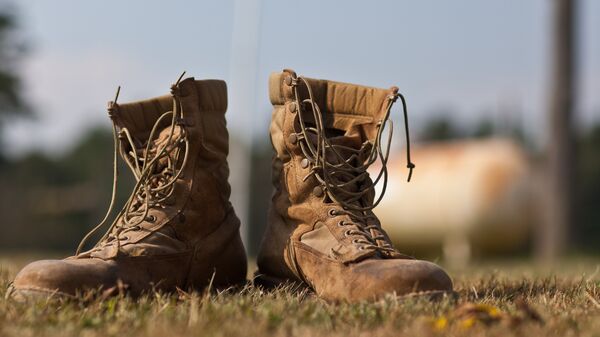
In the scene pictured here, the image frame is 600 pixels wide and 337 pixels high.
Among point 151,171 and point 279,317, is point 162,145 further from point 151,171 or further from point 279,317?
point 279,317

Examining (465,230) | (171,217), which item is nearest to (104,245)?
(171,217)

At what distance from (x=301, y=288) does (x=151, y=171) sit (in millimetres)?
572

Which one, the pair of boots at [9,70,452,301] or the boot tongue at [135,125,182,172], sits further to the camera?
the boot tongue at [135,125,182,172]

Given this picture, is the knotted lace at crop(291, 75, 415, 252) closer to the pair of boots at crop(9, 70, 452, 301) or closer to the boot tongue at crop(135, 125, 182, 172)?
the pair of boots at crop(9, 70, 452, 301)

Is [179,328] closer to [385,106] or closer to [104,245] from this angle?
[104,245]

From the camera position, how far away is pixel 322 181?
108 inches

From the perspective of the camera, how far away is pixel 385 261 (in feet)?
8.25

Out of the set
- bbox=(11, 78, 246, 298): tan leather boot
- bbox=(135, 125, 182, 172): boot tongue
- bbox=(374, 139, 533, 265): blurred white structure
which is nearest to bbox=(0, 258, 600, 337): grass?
bbox=(11, 78, 246, 298): tan leather boot

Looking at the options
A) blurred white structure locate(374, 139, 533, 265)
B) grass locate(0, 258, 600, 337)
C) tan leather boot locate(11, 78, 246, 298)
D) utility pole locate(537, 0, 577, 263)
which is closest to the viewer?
grass locate(0, 258, 600, 337)

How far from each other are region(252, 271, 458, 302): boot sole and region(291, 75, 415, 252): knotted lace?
245 mm

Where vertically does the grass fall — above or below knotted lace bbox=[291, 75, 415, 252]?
below

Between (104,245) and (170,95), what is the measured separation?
0.51 metres

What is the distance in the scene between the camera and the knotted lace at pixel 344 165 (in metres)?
2.74

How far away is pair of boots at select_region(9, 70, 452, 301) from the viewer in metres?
2.66
